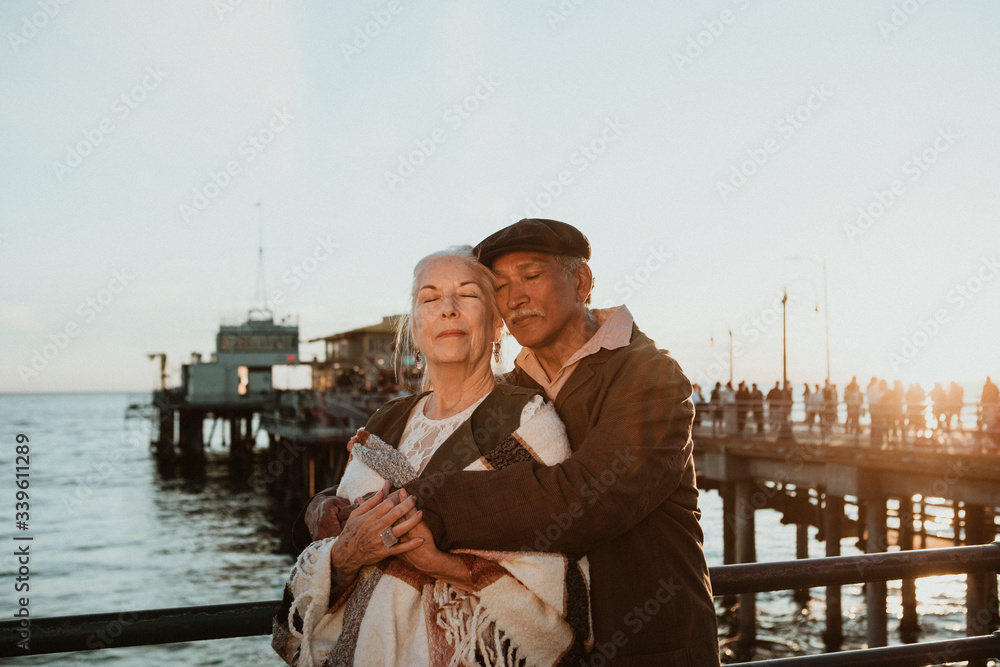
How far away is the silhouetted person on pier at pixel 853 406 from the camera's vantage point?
58.7 feet

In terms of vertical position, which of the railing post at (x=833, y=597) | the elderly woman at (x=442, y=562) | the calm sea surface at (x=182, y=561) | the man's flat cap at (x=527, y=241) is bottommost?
the calm sea surface at (x=182, y=561)

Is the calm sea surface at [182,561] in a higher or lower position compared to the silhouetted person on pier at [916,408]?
lower

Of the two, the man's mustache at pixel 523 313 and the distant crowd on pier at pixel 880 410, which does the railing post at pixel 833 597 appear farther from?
the man's mustache at pixel 523 313

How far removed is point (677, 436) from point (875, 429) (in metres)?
18.8

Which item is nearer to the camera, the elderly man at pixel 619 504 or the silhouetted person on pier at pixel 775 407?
the elderly man at pixel 619 504

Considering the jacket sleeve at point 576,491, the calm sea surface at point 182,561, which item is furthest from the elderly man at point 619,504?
the calm sea surface at point 182,561

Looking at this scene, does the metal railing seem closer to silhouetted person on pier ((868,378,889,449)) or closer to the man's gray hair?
silhouetted person on pier ((868,378,889,449))

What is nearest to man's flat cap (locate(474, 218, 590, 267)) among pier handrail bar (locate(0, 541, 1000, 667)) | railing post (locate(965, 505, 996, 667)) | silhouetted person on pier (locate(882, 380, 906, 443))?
pier handrail bar (locate(0, 541, 1000, 667))

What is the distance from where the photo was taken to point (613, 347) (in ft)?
7.36

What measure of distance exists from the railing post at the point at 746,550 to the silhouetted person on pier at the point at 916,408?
433 cm

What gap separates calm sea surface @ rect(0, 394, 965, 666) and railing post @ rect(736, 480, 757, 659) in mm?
1002

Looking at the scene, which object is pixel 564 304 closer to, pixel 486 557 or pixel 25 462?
pixel 486 557

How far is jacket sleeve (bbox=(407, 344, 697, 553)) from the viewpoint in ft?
6.13

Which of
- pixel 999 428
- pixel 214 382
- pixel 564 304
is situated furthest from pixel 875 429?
pixel 214 382
